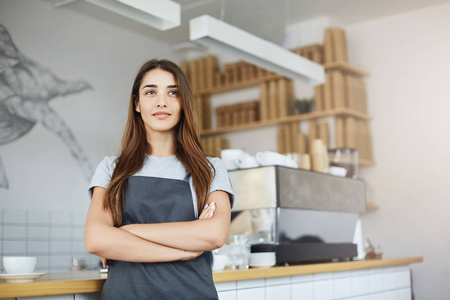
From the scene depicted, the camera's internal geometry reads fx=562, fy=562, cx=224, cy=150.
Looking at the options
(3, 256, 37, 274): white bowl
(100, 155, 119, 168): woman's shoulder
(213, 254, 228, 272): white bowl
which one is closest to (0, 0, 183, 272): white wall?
(213, 254, 228, 272): white bowl

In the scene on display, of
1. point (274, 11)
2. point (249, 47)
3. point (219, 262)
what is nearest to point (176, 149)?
point (219, 262)

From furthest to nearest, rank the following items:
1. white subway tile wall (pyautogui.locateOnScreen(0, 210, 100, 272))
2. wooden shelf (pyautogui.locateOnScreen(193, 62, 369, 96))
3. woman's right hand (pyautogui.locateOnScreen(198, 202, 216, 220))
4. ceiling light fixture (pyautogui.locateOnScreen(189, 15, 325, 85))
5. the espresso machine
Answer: wooden shelf (pyautogui.locateOnScreen(193, 62, 369, 96)) → white subway tile wall (pyautogui.locateOnScreen(0, 210, 100, 272)) → ceiling light fixture (pyautogui.locateOnScreen(189, 15, 325, 85)) → the espresso machine → woman's right hand (pyautogui.locateOnScreen(198, 202, 216, 220))

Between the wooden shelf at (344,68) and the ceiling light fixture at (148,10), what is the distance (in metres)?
2.21

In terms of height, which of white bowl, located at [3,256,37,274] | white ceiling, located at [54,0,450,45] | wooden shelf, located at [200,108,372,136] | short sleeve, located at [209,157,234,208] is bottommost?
white bowl, located at [3,256,37,274]

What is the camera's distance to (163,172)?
1536 millimetres

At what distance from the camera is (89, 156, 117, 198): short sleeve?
4.89ft

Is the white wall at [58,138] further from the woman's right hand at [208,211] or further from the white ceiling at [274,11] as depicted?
the woman's right hand at [208,211]

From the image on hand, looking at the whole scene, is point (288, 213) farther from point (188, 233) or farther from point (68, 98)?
point (68, 98)

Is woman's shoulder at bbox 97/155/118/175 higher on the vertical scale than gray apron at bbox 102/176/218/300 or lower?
higher

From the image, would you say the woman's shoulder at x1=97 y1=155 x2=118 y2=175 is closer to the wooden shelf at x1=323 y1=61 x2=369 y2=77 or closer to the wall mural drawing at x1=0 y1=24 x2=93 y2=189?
the wall mural drawing at x1=0 y1=24 x2=93 y2=189

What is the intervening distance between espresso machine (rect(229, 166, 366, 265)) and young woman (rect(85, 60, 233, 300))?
3.56 feet

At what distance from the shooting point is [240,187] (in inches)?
108

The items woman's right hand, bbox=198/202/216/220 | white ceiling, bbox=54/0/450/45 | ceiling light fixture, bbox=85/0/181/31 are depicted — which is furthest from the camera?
white ceiling, bbox=54/0/450/45

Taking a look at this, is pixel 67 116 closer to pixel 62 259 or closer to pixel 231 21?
pixel 62 259
